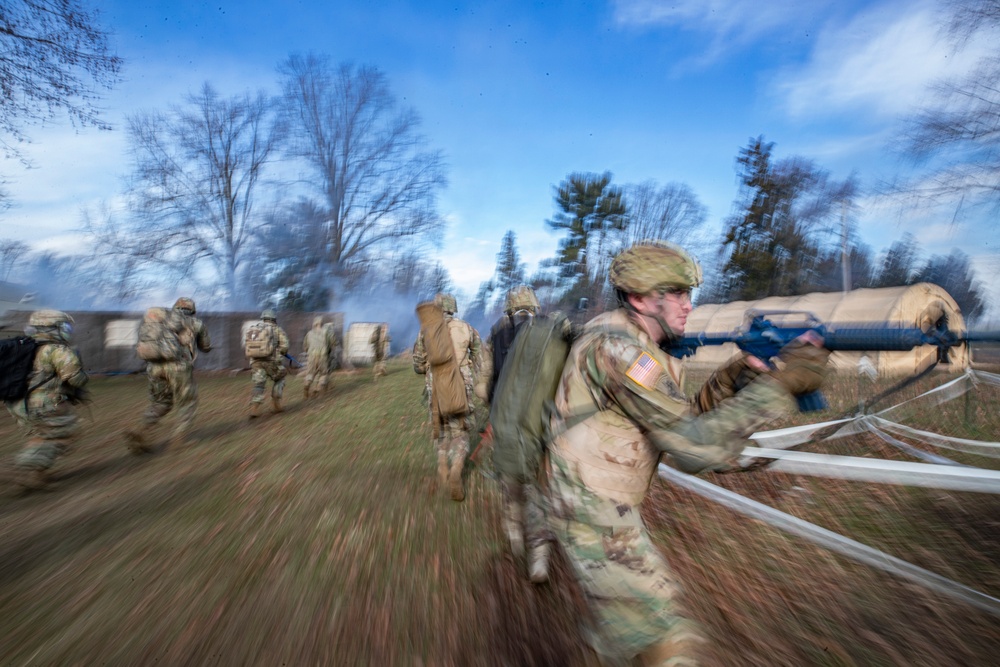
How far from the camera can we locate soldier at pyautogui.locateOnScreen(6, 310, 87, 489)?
5.99m

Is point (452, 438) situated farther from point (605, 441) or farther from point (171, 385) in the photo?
point (171, 385)

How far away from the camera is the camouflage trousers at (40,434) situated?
5.98 m

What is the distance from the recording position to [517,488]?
3.25 m

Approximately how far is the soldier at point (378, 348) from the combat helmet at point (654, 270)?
17.1 metres

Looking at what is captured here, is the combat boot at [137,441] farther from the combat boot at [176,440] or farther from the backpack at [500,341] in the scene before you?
the backpack at [500,341]

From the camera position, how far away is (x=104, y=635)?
301 cm

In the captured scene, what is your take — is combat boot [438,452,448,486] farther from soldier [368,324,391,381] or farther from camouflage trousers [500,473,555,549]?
soldier [368,324,391,381]

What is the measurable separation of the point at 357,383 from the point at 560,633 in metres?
14.8

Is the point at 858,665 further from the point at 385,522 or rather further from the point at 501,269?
the point at 501,269

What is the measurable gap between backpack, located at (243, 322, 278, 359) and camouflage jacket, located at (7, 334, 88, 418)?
11.8ft

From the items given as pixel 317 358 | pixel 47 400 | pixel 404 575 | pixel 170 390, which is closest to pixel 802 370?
pixel 404 575

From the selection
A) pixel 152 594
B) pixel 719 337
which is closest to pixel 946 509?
pixel 719 337

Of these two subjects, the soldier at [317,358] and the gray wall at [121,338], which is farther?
the gray wall at [121,338]

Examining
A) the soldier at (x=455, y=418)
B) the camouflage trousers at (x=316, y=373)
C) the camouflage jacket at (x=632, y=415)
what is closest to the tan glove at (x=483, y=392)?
the soldier at (x=455, y=418)
